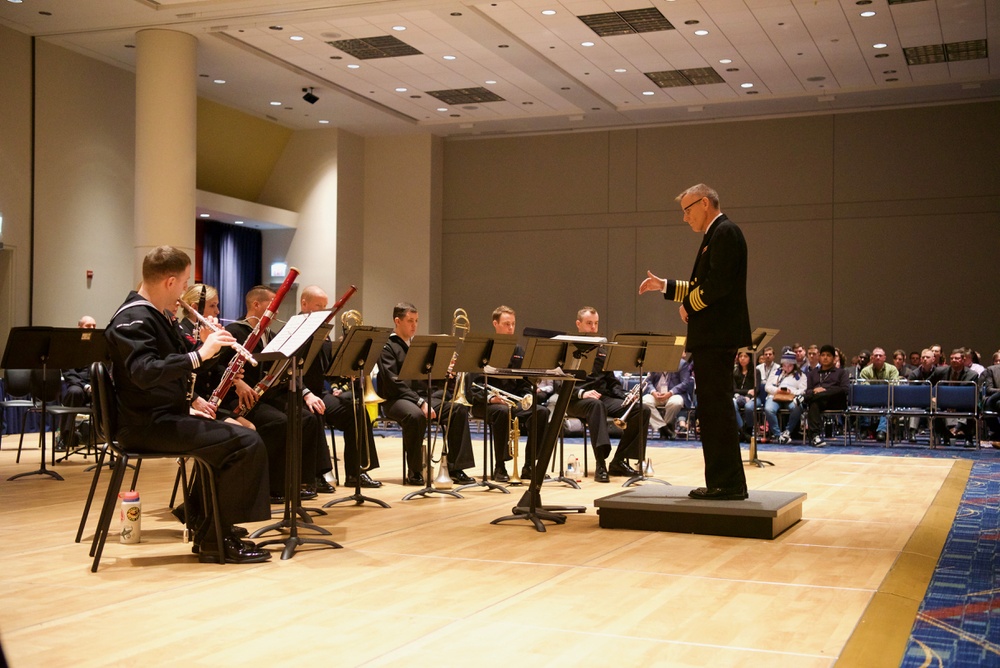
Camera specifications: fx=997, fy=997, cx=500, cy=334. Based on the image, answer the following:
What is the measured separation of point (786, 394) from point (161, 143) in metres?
7.79

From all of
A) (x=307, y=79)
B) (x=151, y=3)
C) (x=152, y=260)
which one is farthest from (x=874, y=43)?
(x=152, y=260)

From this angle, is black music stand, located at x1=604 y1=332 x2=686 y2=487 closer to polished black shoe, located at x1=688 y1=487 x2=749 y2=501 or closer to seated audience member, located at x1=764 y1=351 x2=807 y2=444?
polished black shoe, located at x1=688 y1=487 x2=749 y2=501

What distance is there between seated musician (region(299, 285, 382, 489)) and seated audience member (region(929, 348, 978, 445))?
6981mm

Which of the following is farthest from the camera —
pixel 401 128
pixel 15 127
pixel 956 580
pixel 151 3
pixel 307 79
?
pixel 401 128

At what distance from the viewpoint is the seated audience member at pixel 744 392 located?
11227 mm

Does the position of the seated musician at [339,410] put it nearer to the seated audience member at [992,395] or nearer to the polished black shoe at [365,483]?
the polished black shoe at [365,483]

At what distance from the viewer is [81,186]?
12398 millimetres

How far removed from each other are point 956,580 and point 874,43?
933 cm

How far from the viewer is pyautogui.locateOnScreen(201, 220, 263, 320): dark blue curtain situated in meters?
16.1

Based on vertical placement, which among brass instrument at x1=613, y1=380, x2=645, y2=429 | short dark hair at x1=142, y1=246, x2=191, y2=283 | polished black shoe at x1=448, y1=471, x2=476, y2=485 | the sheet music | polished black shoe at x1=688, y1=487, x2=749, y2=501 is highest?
short dark hair at x1=142, y1=246, x2=191, y2=283

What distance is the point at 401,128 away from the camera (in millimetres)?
16578

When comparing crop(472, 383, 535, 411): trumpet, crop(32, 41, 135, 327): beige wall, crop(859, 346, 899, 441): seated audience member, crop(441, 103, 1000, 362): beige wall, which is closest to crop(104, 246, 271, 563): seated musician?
crop(472, 383, 535, 411): trumpet

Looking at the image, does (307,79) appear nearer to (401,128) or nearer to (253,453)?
(401,128)

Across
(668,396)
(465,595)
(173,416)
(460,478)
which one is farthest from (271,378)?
(668,396)
